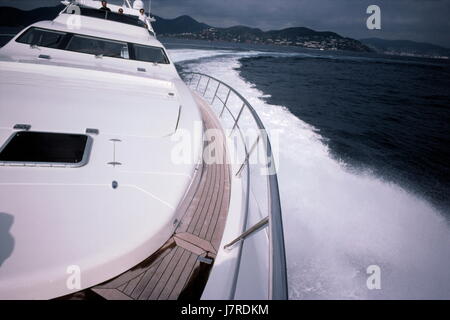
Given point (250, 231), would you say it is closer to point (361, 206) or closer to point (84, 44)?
point (361, 206)

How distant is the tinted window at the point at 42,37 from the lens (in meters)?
3.05

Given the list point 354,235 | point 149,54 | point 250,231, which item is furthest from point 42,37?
point 354,235

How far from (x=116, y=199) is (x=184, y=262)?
549 mm

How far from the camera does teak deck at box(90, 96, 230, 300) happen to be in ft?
3.86

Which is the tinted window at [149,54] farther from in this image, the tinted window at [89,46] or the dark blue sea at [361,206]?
the dark blue sea at [361,206]

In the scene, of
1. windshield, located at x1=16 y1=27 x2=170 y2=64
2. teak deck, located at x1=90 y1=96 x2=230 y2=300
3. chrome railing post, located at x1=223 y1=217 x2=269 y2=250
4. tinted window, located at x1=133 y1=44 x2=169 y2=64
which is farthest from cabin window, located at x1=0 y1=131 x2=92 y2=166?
tinted window, located at x1=133 y1=44 x2=169 y2=64

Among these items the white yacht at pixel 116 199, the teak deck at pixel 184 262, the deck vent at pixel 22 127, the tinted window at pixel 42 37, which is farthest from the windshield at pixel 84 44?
the teak deck at pixel 184 262

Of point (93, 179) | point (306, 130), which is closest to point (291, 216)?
point (93, 179)

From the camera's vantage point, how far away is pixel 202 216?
5.99 ft

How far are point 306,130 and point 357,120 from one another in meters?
3.62

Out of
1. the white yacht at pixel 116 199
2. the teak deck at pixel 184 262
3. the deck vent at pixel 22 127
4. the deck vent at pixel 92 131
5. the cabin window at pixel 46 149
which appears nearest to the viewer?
the white yacht at pixel 116 199

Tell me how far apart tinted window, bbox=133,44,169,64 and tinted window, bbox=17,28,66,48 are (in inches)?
37.1

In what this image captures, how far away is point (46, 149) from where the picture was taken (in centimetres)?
142

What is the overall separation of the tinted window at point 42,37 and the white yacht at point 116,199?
65 centimetres
